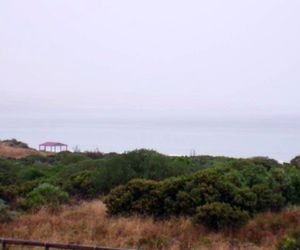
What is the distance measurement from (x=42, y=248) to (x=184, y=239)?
315 cm

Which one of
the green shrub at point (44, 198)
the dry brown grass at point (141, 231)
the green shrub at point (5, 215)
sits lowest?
the dry brown grass at point (141, 231)

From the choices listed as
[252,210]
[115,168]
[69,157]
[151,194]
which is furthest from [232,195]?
[69,157]

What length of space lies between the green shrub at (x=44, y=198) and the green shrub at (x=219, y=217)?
431 cm

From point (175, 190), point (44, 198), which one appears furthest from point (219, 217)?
point (44, 198)

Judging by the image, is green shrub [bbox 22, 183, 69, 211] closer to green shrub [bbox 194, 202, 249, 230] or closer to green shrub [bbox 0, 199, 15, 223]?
green shrub [bbox 0, 199, 15, 223]

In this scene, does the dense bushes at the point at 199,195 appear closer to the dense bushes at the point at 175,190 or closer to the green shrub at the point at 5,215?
the dense bushes at the point at 175,190

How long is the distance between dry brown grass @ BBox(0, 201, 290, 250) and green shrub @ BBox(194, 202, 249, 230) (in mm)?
218

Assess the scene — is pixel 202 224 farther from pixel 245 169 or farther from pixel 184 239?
pixel 245 169

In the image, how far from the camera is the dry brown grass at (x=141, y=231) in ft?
39.0

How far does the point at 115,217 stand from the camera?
14.9 meters

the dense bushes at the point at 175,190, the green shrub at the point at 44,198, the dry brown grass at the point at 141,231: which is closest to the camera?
the dry brown grass at the point at 141,231

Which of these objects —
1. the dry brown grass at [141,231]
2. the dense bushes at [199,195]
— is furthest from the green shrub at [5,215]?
the dense bushes at [199,195]

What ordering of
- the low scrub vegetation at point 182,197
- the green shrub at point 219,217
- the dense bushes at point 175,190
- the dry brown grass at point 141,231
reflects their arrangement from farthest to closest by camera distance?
the dense bushes at point 175,190
the green shrub at point 219,217
the low scrub vegetation at point 182,197
the dry brown grass at point 141,231

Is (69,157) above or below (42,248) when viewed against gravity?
above
